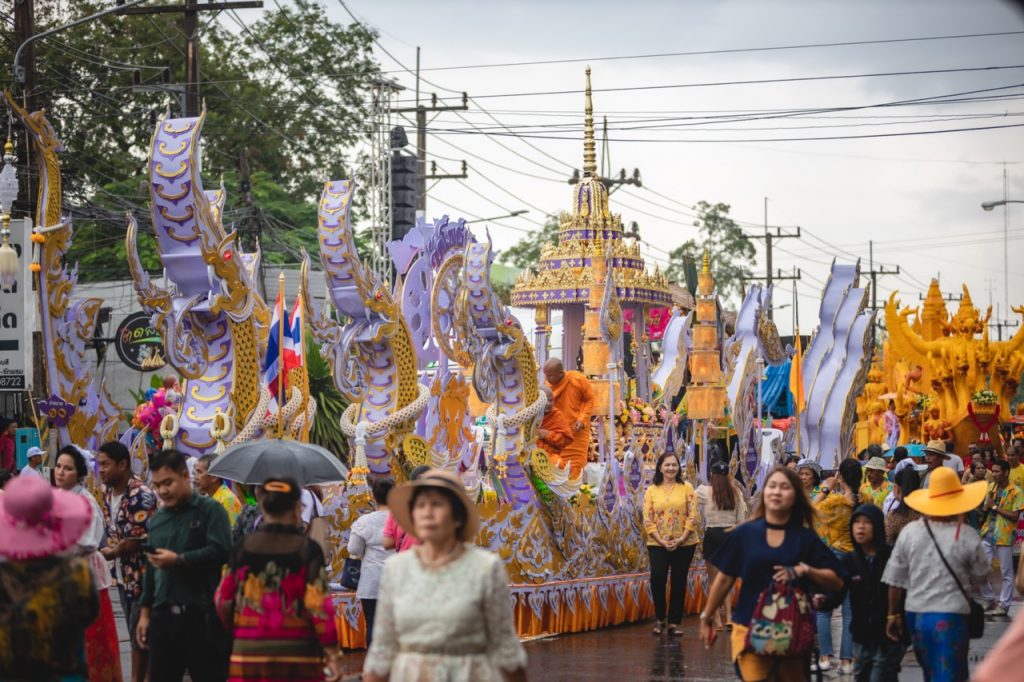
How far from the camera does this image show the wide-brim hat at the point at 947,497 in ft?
32.1

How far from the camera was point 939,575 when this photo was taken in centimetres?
972

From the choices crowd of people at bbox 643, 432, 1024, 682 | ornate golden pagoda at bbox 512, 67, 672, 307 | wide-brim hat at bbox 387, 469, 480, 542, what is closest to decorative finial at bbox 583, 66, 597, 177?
ornate golden pagoda at bbox 512, 67, 672, 307

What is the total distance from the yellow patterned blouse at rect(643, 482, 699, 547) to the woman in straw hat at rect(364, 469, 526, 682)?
9157 millimetres

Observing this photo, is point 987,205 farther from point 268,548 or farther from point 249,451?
point 268,548

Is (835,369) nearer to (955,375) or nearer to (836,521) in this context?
(955,375)

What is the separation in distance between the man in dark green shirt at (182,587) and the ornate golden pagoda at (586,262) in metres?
15.8

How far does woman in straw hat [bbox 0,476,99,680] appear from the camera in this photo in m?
6.98

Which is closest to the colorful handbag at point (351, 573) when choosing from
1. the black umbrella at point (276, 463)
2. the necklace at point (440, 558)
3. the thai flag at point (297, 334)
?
the black umbrella at point (276, 463)

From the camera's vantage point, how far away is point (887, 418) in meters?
32.5

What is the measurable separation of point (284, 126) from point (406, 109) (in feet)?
21.4

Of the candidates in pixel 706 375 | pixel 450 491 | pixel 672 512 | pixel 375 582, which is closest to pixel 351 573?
pixel 375 582

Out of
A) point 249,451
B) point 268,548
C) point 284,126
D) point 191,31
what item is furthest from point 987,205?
point 268,548

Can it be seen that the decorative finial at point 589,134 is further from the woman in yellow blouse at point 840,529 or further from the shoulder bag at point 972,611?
the shoulder bag at point 972,611

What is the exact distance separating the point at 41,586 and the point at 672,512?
31.0 feet
